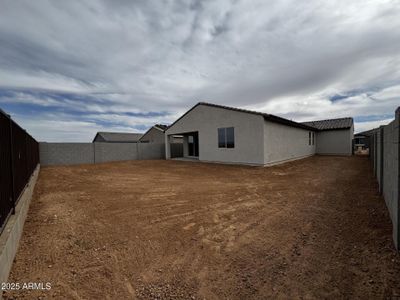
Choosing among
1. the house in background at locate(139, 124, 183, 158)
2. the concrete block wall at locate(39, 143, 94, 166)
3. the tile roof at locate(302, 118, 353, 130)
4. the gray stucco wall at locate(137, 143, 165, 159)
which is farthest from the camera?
the house in background at locate(139, 124, 183, 158)

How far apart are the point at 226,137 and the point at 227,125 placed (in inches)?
33.0

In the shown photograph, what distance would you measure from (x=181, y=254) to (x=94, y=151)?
55.4 ft

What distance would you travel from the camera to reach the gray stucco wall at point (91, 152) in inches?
588

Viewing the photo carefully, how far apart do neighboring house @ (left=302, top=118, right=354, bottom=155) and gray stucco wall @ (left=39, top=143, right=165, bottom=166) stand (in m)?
17.2

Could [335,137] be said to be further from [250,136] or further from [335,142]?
[250,136]

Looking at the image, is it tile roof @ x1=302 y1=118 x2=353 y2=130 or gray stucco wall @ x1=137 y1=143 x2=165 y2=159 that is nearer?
tile roof @ x1=302 y1=118 x2=353 y2=130

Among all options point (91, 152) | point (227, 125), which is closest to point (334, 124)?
point (227, 125)

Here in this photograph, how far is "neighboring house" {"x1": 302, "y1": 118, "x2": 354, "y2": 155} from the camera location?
18.4 meters

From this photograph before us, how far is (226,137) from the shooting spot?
13.5m

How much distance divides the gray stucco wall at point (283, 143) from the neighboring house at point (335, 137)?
11.6ft

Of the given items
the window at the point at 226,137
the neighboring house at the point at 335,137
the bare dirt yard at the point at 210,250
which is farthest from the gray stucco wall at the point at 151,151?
the neighboring house at the point at 335,137

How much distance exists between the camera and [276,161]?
12766 millimetres

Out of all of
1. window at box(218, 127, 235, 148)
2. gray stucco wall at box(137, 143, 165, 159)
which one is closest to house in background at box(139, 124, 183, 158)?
gray stucco wall at box(137, 143, 165, 159)

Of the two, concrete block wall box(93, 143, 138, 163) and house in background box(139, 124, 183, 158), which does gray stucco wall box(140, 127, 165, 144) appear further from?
concrete block wall box(93, 143, 138, 163)
